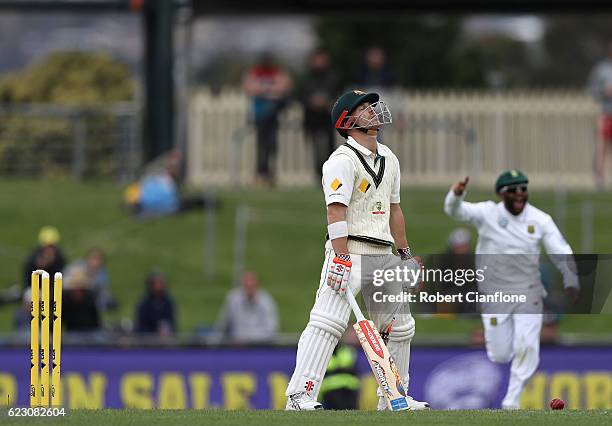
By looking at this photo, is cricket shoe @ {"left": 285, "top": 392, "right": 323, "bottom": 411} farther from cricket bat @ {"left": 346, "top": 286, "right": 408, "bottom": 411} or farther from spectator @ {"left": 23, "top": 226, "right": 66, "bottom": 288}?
spectator @ {"left": 23, "top": 226, "right": 66, "bottom": 288}

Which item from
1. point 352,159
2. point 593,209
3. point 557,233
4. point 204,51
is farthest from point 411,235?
point 204,51

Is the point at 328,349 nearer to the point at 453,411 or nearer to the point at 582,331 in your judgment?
the point at 453,411

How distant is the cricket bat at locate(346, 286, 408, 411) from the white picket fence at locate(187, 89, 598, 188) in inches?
582

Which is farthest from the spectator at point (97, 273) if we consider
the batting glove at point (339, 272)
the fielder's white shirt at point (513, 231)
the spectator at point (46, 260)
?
the batting glove at point (339, 272)

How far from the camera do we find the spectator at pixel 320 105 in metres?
23.0

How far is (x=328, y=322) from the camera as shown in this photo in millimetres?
10617

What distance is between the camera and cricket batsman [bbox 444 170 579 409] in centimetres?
1255

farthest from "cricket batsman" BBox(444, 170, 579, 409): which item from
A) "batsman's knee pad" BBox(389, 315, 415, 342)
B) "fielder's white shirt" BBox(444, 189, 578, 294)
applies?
"batsman's knee pad" BBox(389, 315, 415, 342)

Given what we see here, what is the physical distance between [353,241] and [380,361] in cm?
86

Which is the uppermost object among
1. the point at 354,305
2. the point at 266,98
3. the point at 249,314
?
the point at 266,98

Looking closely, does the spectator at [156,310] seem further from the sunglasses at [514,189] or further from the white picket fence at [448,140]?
the white picket fence at [448,140]

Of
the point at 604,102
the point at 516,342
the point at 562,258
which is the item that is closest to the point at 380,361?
the point at 562,258

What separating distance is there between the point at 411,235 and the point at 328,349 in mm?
11591

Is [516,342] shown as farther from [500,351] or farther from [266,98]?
[266,98]
